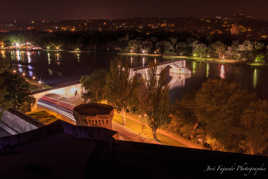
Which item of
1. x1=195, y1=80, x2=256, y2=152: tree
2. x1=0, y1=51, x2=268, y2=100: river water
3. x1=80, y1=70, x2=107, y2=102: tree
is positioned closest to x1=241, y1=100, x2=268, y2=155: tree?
x1=195, y1=80, x2=256, y2=152: tree

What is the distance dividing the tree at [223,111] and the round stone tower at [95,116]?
4.55m

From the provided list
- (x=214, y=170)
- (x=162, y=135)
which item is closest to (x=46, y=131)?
(x=214, y=170)

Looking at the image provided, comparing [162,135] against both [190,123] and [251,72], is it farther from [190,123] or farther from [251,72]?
[251,72]

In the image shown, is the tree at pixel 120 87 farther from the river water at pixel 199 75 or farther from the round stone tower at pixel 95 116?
the river water at pixel 199 75

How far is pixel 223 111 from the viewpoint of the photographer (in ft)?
26.1

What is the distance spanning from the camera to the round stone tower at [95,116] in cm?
441

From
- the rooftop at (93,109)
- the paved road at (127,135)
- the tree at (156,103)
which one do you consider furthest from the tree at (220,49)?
the rooftop at (93,109)

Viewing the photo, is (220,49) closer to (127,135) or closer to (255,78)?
(255,78)

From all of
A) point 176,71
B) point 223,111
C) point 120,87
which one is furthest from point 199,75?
point 223,111

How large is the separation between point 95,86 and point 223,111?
6.04m

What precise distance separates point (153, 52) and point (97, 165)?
37.4 metres

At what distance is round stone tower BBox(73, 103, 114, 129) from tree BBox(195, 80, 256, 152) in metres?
4.55

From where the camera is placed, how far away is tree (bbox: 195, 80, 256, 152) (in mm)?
7848

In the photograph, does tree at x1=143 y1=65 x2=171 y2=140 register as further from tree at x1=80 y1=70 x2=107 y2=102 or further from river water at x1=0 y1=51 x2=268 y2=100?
river water at x1=0 y1=51 x2=268 y2=100
